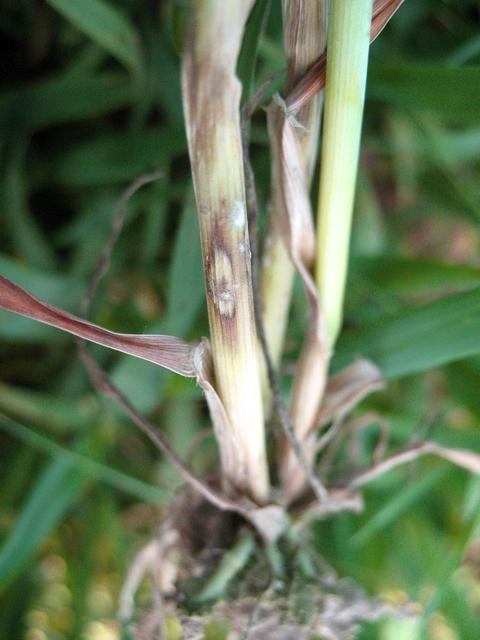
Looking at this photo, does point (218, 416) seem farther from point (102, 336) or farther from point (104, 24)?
point (104, 24)

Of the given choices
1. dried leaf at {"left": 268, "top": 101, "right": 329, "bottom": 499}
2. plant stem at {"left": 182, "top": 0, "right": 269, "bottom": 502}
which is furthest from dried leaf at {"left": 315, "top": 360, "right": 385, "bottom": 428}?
plant stem at {"left": 182, "top": 0, "right": 269, "bottom": 502}

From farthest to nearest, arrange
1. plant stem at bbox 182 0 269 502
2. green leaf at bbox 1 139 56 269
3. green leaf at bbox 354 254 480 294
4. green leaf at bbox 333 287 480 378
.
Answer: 1. green leaf at bbox 1 139 56 269
2. green leaf at bbox 354 254 480 294
3. green leaf at bbox 333 287 480 378
4. plant stem at bbox 182 0 269 502

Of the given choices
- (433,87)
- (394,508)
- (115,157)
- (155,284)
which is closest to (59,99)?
(115,157)

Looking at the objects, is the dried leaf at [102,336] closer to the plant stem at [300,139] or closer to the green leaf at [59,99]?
the plant stem at [300,139]

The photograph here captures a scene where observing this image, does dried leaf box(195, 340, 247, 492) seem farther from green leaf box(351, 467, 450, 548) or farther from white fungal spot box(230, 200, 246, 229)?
green leaf box(351, 467, 450, 548)

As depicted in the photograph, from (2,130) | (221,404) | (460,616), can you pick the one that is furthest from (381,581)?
(2,130)

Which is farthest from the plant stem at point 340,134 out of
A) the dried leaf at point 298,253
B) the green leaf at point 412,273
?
the green leaf at point 412,273

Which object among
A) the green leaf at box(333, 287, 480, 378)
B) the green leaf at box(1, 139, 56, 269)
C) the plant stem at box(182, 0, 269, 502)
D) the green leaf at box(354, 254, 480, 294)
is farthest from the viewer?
the green leaf at box(1, 139, 56, 269)
